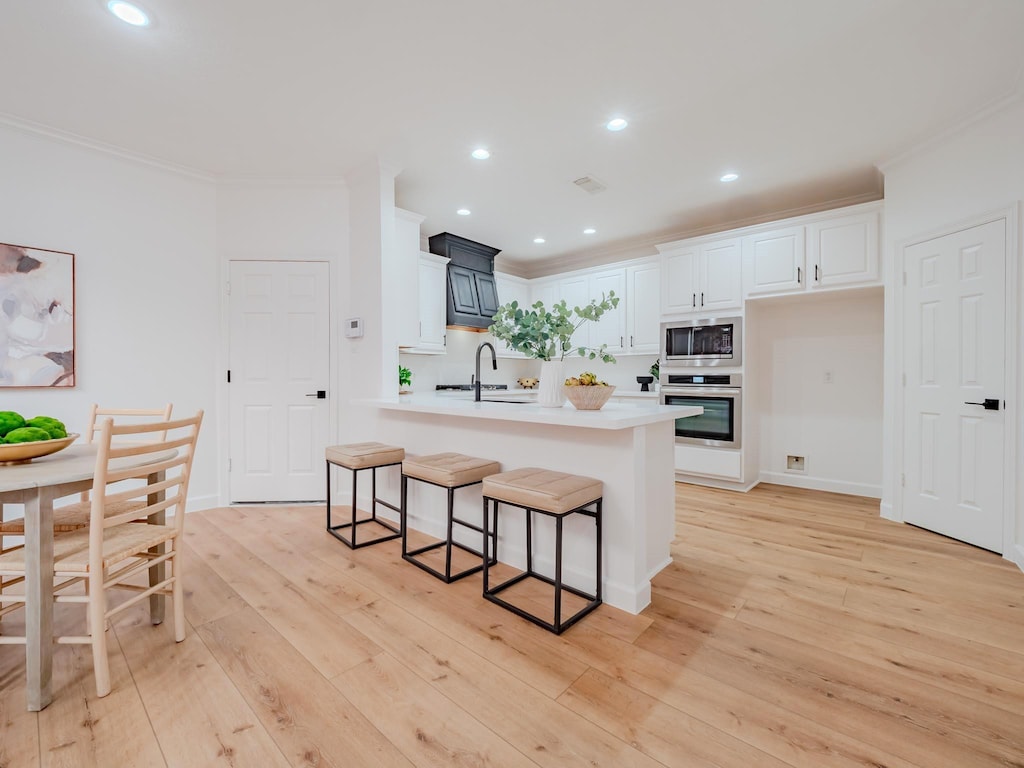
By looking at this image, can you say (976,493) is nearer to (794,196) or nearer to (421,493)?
(794,196)

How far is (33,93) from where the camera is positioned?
259cm

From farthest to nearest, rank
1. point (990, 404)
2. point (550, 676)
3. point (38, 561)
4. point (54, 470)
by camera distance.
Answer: point (990, 404)
point (550, 676)
point (54, 470)
point (38, 561)

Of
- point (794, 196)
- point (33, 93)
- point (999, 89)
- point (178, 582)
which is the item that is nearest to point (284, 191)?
point (33, 93)

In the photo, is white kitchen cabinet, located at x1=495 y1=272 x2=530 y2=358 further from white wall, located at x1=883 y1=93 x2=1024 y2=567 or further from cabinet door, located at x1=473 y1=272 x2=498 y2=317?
white wall, located at x1=883 y1=93 x2=1024 y2=567

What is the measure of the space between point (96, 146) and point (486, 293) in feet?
11.5

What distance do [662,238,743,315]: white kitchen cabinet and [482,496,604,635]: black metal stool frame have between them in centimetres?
302

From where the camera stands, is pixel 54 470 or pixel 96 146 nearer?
pixel 54 470

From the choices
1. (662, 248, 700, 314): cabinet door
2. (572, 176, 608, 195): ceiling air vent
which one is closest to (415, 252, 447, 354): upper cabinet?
(572, 176, 608, 195): ceiling air vent

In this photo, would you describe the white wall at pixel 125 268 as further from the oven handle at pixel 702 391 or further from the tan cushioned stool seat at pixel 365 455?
the oven handle at pixel 702 391

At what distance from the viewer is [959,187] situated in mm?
2994

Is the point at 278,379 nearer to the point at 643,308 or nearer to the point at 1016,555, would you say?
the point at 643,308

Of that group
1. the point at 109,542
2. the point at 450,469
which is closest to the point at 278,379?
the point at 450,469

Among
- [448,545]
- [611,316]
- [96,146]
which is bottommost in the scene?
[448,545]

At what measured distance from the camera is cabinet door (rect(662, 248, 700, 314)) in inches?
181
